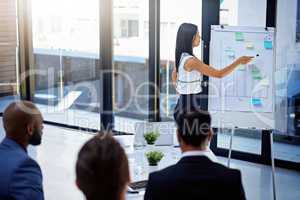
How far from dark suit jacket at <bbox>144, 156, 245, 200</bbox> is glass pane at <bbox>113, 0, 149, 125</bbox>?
5.06 metres

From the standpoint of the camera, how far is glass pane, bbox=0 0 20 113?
350 inches

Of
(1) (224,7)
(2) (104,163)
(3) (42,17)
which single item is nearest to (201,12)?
(1) (224,7)

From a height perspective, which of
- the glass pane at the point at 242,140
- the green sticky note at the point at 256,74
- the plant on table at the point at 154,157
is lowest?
the glass pane at the point at 242,140

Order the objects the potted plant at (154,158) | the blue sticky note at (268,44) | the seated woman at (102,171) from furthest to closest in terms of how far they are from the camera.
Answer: the blue sticky note at (268,44)
the potted plant at (154,158)
the seated woman at (102,171)

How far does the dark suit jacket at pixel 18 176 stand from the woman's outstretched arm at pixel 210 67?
2.51 m

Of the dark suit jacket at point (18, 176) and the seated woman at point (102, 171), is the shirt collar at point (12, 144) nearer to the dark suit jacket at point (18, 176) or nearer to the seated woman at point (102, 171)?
the dark suit jacket at point (18, 176)

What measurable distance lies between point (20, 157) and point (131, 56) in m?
5.26

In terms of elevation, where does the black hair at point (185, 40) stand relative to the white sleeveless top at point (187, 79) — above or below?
above

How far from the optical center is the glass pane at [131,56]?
23.9ft

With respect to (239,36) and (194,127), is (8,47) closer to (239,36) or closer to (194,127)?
(239,36)

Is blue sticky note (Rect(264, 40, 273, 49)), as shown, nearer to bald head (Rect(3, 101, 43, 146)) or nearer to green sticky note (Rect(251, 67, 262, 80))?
green sticky note (Rect(251, 67, 262, 80))

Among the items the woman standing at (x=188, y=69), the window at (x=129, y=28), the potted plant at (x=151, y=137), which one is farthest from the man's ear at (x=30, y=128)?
the window at (x=129, y=28)

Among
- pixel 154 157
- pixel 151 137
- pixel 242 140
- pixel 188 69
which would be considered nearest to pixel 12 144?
pixel 154 157

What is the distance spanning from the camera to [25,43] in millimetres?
8758
